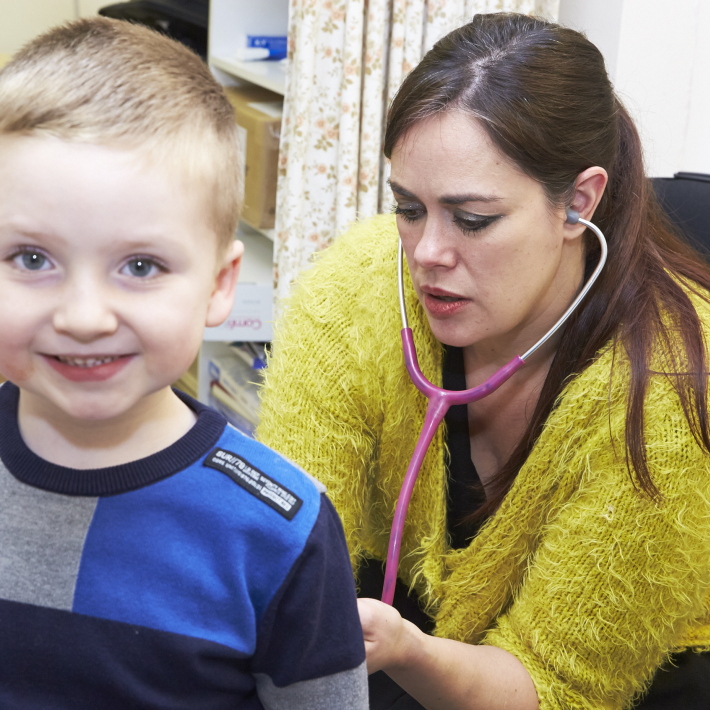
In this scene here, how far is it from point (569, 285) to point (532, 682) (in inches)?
20.2

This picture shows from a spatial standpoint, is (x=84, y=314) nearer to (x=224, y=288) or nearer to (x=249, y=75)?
(x=224, y=288)

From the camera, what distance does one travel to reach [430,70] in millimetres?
1023

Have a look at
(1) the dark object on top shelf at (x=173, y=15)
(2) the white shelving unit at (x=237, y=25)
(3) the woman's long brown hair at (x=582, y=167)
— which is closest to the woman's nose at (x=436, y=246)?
(3) the woman's long brown hair at (x=582, y=167)

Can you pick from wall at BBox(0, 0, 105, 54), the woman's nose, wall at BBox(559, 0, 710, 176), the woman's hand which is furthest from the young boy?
wall at BBox(0, 0, 105, 54)

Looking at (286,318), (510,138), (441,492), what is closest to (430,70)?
(510,138)

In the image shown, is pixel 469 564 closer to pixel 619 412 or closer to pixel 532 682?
pixel 532 682

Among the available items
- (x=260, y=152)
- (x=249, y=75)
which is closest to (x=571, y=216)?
(x=260, y=152)

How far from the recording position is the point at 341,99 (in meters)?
1.76

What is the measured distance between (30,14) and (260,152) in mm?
1267

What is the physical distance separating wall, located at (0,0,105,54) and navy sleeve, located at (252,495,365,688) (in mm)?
2530

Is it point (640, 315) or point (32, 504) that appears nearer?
point (32, 504)

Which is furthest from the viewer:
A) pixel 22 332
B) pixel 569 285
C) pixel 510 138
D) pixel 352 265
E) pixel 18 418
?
pixel 352 265

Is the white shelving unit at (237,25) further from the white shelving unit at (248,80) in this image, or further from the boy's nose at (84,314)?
the boy's nose at (84,314)

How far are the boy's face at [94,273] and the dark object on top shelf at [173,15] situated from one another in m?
1.86
